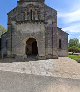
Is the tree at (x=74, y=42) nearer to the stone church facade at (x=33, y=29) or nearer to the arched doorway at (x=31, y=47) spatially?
the arched doorway at (x=31, y=47)

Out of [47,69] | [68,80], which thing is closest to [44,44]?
[47,69]

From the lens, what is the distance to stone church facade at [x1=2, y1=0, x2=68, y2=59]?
32.6 metres

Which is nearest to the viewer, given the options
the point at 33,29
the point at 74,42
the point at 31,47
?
the point at 33,29

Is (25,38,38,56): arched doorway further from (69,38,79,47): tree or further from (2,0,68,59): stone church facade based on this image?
(69,38,79,47): tree

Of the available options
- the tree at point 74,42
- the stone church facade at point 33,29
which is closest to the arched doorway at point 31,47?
the stone church facade at point 33,29

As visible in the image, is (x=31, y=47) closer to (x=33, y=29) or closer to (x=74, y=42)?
(x=33, y=29)

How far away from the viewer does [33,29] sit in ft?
108

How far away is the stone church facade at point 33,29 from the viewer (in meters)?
32.6

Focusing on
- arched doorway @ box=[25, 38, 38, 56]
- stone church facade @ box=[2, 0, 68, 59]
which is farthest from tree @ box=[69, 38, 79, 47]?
stone church facade @ box=[2, 0, 68, 59]

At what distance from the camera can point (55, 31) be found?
109 feet

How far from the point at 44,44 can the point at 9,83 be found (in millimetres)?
17035

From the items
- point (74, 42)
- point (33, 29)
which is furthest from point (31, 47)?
point (74, 42)

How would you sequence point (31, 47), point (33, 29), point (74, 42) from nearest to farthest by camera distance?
1. point (33, 29)
2. point (31, 47)
3. point (74, 42)

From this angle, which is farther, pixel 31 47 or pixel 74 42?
pixel 74 42
